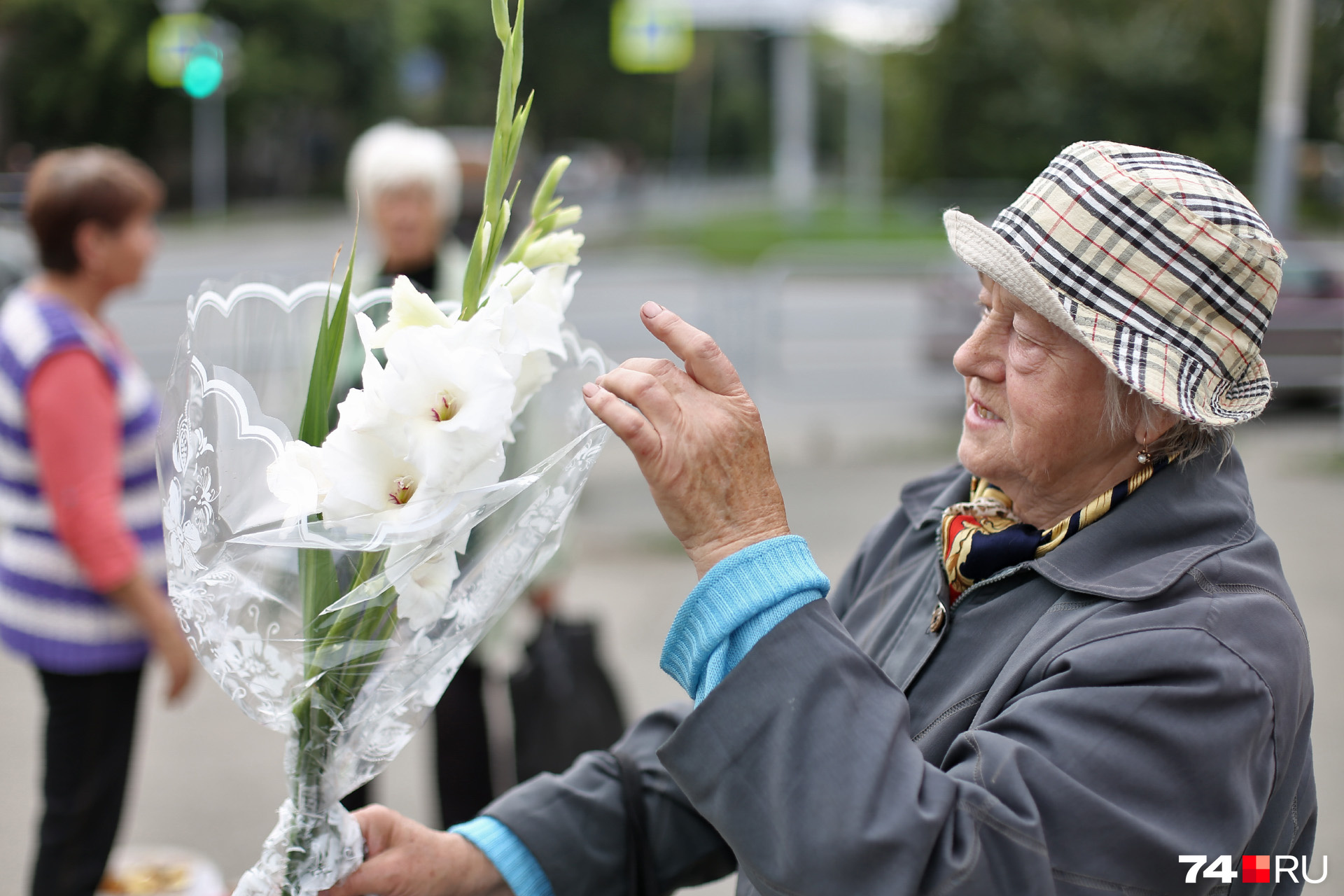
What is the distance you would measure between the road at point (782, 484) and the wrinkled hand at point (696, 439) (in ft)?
7.05

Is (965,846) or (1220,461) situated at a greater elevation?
(1220,461)

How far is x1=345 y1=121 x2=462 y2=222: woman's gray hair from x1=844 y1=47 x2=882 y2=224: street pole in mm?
20826

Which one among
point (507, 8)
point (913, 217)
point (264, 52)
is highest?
point (264, 52)

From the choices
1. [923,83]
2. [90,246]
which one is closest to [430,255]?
[90,246]

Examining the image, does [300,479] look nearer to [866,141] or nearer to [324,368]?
[324,368]

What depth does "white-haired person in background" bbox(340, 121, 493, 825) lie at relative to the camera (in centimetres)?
313

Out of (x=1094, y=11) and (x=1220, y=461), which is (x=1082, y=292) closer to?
(x=1220, y=461)

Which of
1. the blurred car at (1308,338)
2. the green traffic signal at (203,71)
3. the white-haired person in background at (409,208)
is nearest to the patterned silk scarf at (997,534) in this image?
the white-haired person in background at (409,208)

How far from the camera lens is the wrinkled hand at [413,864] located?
138cm

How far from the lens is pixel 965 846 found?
1.09m

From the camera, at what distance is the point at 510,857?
5.03 feet

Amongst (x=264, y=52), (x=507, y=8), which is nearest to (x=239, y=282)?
(x=507, y=8)

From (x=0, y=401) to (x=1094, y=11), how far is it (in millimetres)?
25307

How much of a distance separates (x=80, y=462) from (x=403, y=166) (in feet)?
4.41
